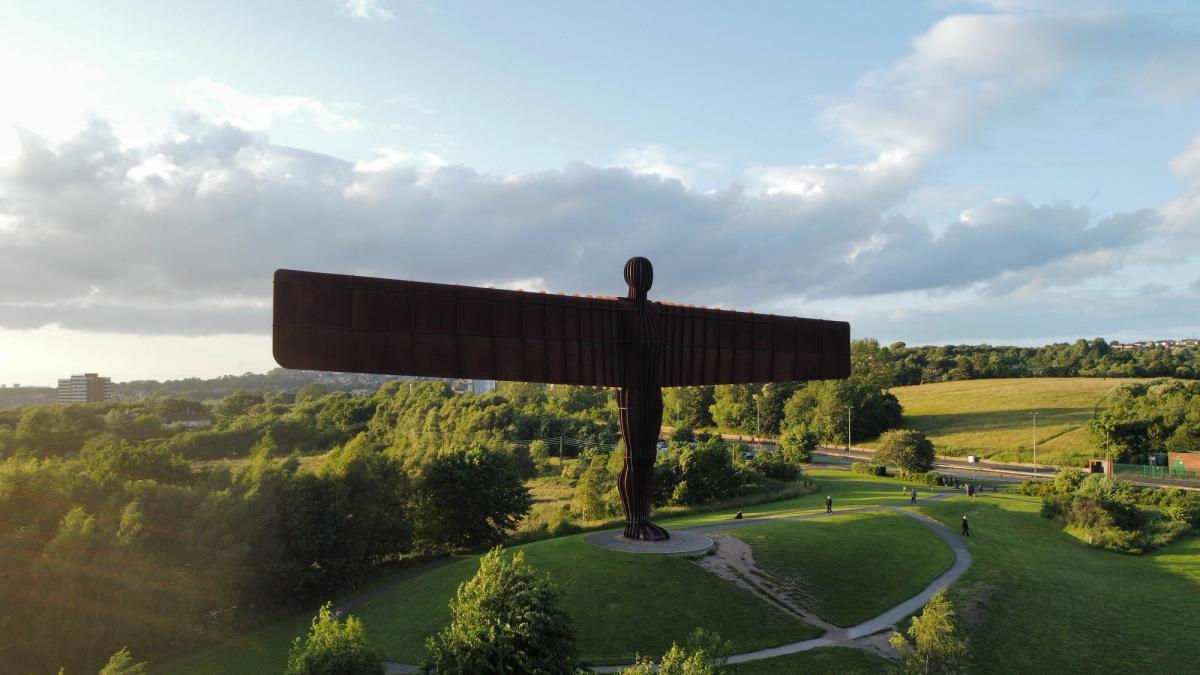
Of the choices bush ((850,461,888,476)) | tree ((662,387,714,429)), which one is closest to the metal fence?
bush ((850,461,888,476))

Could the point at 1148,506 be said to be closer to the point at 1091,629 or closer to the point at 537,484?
the point at 1091,629

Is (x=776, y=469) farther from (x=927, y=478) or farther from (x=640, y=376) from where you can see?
(x=640, y=376)

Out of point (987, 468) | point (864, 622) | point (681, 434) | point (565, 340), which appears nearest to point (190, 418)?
point (681, 434)

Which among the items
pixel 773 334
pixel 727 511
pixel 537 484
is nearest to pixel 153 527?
pixel 773 334

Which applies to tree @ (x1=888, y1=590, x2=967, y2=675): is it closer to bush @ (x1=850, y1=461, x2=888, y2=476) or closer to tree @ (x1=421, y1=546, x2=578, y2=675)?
tree @ (x1=421, y1=546, x2=578, y2=675)

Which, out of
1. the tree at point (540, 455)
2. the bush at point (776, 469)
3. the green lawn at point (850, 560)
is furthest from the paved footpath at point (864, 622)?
the tree at point (540, 455)

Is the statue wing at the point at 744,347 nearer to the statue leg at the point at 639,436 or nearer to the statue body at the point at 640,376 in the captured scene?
the statue body at the point at 640,376
